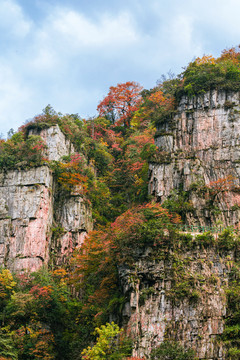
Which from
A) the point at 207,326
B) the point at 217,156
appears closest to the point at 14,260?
the point at 207,326

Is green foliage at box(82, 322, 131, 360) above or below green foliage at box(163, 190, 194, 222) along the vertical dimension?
below

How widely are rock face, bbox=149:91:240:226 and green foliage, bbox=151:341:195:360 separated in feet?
30.3

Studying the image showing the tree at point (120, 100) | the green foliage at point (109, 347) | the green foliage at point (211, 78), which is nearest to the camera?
the green foliage at point (109, 347)

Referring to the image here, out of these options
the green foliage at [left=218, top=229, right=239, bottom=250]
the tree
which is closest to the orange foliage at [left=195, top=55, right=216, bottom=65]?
the tree

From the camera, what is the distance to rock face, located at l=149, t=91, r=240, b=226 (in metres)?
30.2

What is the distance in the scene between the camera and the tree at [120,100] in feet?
172

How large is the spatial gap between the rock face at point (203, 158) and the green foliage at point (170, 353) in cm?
924

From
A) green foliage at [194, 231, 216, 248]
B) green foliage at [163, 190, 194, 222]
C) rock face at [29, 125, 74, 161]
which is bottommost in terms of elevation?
green foliage at [194, 231, 216, 248]

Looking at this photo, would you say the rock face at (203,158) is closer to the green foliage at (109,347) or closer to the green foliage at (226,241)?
the green foliage at (226,241)

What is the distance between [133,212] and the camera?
27.8 meters

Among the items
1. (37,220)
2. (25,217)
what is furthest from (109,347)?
(25,217)

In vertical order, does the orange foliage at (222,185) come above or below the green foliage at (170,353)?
above

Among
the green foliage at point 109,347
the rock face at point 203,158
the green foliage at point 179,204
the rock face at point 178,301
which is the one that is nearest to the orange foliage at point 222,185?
the rock face at point 203,158

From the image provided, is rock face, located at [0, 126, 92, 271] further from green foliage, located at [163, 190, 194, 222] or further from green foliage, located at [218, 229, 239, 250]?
green foliage, located at [218, 229, 239, 250]
